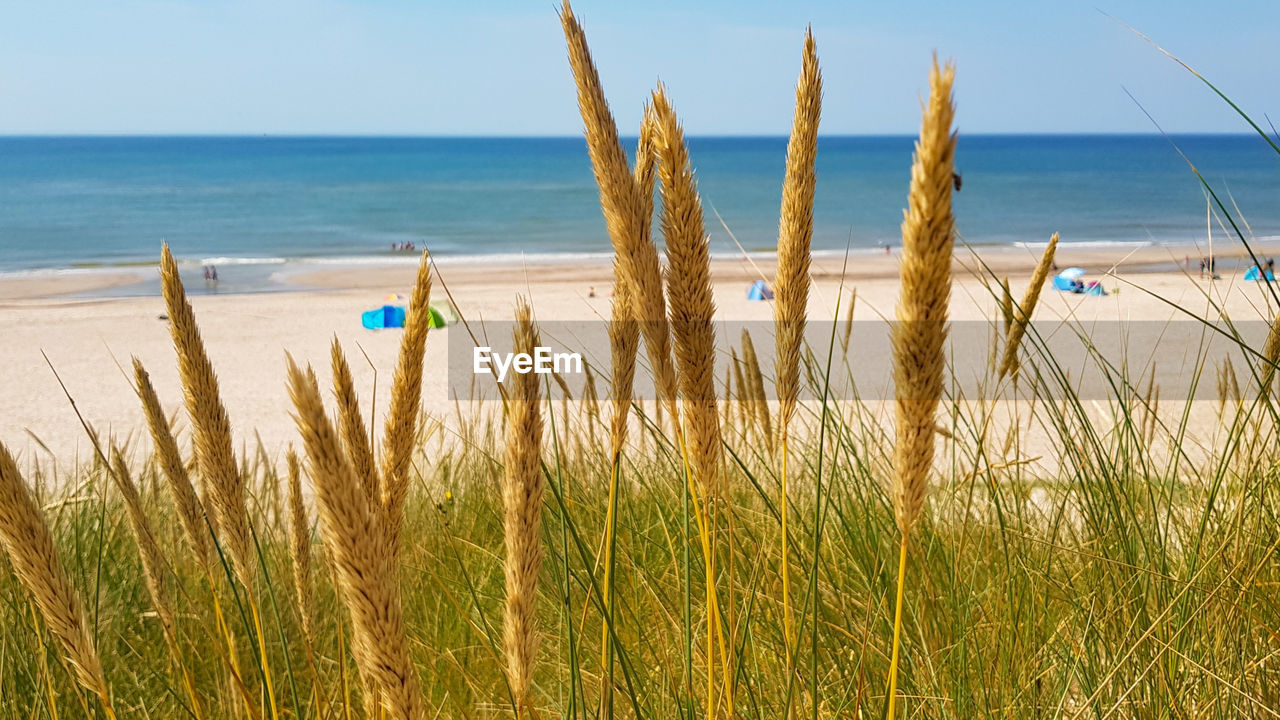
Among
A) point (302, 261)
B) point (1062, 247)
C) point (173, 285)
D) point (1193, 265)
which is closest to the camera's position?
point (173, 285)

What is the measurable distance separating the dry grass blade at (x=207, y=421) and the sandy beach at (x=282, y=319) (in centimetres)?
509

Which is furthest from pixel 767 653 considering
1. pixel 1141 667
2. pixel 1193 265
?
pixel 1193 265

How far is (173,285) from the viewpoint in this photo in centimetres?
131

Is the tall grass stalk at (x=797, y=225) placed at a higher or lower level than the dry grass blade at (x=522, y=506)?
higher

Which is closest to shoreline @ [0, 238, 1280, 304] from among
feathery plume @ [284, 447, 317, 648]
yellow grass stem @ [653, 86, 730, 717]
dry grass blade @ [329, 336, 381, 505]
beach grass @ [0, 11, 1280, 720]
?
beach grass @ [0, 11, 1280, 720]

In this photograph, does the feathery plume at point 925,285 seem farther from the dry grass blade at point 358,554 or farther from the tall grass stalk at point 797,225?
the dry grass blade at point 358,554

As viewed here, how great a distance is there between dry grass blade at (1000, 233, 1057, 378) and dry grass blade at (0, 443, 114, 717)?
77.7 inches

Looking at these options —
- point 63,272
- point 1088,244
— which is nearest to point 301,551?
point 63,272

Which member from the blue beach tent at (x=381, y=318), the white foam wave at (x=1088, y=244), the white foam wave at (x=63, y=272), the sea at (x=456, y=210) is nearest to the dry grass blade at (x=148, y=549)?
the sea at (x=456, y=210)

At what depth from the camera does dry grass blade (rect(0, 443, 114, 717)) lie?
103 cm

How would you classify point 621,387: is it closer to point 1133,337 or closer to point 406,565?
point 406,565

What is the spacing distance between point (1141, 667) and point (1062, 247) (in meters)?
34.0

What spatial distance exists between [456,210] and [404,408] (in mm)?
49625

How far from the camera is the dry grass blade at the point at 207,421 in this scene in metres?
1.29
